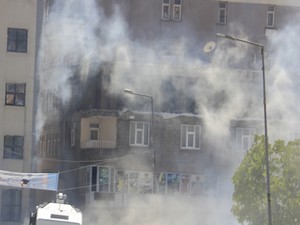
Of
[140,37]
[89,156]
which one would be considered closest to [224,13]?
[140,37]

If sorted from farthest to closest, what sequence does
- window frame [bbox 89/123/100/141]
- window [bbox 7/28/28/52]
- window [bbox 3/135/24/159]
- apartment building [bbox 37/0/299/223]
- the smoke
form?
window frame [bbox 89/123/100/141] → apartment building [bbox 37/0/299/223] → the smoke → window [bbox 7/28/28/52] → window [bbox 3/135/24/159]

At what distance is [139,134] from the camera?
3258 inches

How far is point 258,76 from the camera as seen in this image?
84.4 metres

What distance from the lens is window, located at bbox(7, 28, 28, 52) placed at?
77.3 metres

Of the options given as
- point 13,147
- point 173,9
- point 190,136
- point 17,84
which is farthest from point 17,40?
point 190,136

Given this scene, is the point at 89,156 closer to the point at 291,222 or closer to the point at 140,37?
the point at 140,37

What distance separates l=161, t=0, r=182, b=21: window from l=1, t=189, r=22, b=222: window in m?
20.0

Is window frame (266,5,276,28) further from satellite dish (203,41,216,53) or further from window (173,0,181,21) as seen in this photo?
window (173,0,181,21)

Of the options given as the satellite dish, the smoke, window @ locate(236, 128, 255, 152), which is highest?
the satellite dish

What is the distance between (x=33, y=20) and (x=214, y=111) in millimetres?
15901

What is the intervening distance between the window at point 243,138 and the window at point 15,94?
17.3 m

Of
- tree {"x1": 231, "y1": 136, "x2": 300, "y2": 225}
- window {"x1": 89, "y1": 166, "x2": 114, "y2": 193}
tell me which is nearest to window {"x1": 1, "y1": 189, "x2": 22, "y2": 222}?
window {"x1": 89, "y1": 166, "x2": 114, "y2": 193}

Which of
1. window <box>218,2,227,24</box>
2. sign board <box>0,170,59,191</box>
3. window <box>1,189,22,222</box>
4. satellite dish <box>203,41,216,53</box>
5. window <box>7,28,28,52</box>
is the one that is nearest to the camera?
sign board <box>0,170,59,191</box>

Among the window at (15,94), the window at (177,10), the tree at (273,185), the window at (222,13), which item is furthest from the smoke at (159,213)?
the tree at (273,185)
